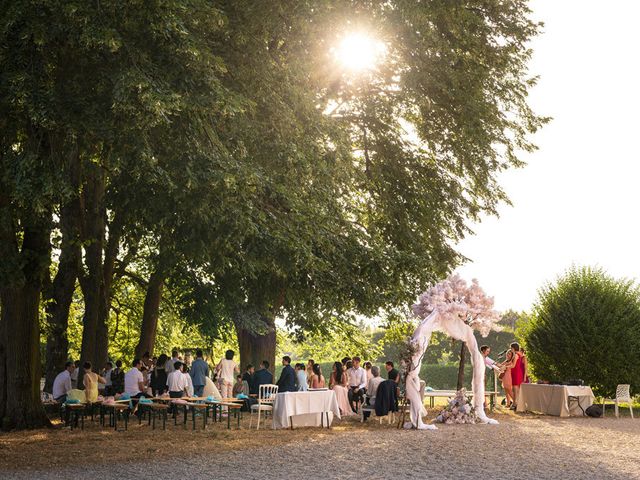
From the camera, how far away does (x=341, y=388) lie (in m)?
23.1

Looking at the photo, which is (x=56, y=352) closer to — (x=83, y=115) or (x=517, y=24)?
(x=83, y=115)

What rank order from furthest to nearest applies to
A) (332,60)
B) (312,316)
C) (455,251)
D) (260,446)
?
(455,251), (312,316), (332,60), (260,446)

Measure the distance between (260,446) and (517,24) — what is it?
14.9 metres

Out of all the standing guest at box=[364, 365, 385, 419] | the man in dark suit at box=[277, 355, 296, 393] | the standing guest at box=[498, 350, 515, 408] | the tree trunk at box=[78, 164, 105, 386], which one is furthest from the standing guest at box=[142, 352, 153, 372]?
the standing guest at box=[498, 350, 515, 408]

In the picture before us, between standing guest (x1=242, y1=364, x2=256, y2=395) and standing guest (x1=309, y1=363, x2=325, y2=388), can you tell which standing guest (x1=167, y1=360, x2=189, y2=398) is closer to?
standing guest (x1=242, y1=364, x2=256, y2=395)

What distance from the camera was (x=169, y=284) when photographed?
26.5 m

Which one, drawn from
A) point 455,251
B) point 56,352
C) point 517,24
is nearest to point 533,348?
point 455,251

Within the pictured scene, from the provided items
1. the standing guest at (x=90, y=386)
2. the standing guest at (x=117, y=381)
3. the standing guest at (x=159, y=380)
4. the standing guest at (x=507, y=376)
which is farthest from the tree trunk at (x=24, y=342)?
the standing guest at (x=507, y=376)

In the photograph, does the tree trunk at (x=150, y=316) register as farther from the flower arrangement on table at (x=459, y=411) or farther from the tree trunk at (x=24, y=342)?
the flower arrangement on table at (x=459, y=411)

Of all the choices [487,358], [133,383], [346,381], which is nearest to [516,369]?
[487,358]

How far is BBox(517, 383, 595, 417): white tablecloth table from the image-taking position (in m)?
23.5

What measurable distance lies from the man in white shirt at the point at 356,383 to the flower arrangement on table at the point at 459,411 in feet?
11.6

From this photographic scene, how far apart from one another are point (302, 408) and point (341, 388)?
4250 millimetres

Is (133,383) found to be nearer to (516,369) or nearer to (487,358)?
(487,358)
